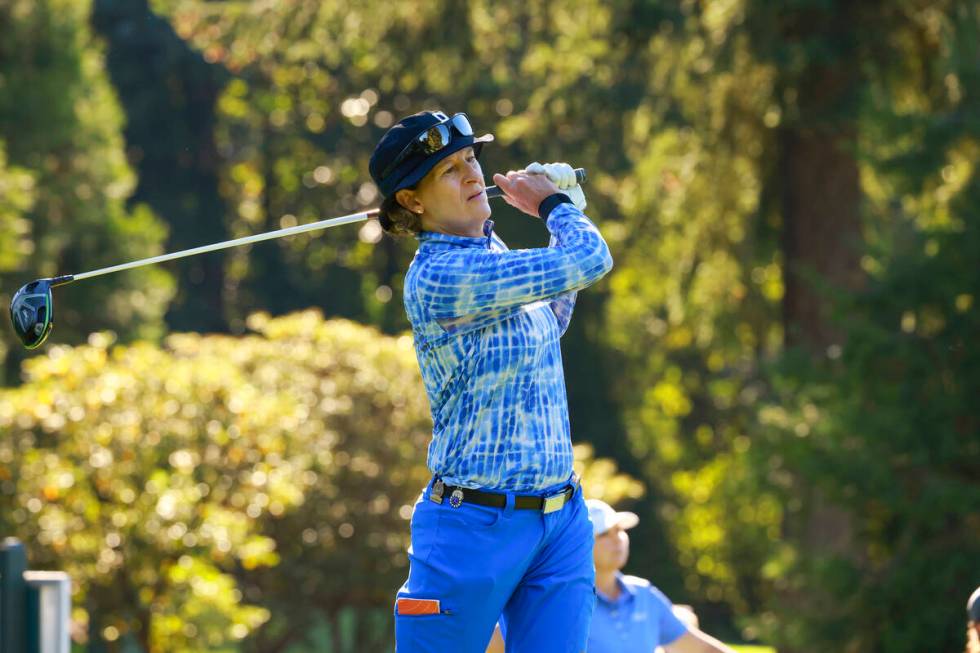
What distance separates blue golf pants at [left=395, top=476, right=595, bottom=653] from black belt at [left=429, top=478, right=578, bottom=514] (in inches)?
0.4

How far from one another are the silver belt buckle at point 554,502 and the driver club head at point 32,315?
130cm

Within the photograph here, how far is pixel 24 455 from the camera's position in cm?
1090

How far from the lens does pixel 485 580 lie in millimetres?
3139

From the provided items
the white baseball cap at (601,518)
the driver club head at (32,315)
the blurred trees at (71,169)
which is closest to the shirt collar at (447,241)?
the driver club head at (32,315)

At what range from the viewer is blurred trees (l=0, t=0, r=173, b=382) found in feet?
73.0

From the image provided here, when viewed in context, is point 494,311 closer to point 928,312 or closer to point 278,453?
point 928,312

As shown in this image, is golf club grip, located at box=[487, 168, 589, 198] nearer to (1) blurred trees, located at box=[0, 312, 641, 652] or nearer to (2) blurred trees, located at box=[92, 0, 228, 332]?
(1) blurred trees, located at box=[0, 312, 641, 652]

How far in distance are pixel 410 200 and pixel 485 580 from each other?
0.81 m

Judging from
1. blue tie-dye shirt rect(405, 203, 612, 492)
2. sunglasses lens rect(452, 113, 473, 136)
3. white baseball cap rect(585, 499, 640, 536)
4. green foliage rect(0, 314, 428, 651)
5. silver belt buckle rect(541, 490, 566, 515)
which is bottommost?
green foliage rect(0, 314, 428, 651)

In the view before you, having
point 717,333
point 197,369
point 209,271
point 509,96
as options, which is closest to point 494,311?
point 197,369

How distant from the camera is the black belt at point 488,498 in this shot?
3.16m

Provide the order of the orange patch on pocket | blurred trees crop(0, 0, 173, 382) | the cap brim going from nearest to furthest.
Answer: the orange patch on pocket < the cap brim < blurred trees crop(0, 0, 173, 382)

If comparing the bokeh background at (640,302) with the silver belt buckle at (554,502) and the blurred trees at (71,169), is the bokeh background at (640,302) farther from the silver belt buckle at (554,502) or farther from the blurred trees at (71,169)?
the silver belt buckle at (554,502)

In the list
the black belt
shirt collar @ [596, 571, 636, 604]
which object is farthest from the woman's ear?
shirt collar @ [596, 571, 636, 604]
